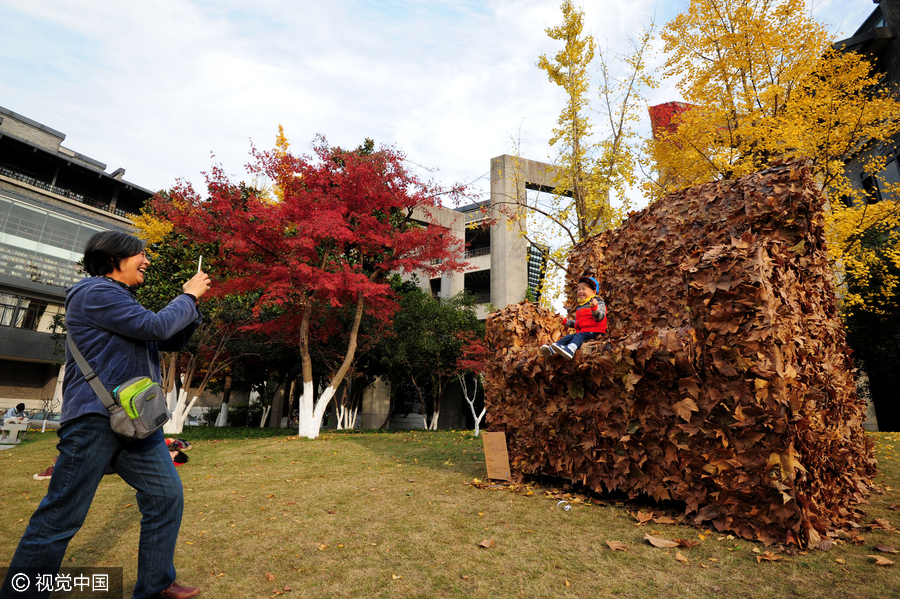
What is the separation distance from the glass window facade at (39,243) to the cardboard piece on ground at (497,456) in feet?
98.2

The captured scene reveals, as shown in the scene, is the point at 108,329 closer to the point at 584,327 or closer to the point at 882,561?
the point at 584,327


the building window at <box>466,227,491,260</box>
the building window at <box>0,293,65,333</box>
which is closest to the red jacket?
the building window at <box>466,227,491,260</box>

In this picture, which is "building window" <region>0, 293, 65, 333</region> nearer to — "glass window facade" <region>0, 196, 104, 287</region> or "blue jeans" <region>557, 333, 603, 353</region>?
"glass window facade" <region>0, 196, 104, 287</region>

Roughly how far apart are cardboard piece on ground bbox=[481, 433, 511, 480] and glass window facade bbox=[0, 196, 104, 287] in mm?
29925

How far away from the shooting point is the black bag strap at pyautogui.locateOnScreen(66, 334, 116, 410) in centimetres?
235

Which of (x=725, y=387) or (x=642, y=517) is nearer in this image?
(x=725, y=387)

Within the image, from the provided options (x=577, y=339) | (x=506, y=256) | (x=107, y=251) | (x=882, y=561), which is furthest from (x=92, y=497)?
(x=506, y=256)

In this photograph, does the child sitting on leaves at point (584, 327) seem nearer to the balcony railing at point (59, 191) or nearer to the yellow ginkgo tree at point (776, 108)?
the yellow ginkgo tree at point (776, 108)

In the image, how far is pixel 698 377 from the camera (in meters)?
4.30

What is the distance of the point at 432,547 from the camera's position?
383cm

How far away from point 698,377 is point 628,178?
31.7ft

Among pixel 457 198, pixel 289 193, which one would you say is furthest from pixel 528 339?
pixel 289 193

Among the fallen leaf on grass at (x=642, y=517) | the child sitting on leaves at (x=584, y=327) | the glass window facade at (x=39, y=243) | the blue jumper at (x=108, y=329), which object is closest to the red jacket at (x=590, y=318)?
the child sitting on leaves at (x=584, y=327)

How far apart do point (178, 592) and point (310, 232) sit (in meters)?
9.37
